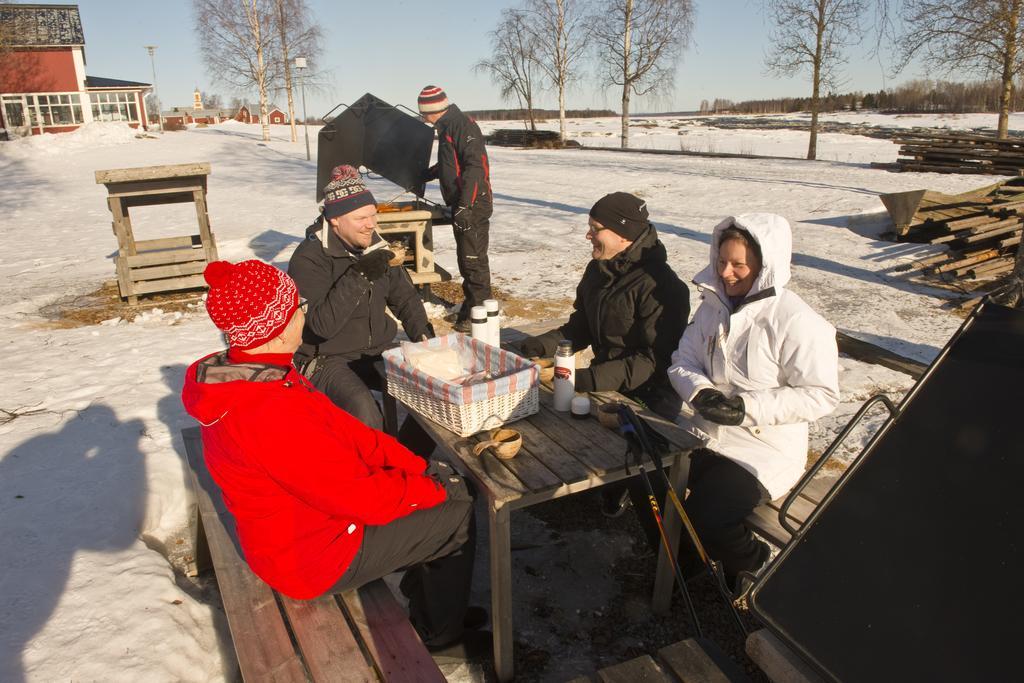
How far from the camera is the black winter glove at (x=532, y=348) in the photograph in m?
3.53

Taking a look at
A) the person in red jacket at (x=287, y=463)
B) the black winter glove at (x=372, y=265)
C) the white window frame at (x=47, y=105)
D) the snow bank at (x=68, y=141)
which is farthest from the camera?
the white window frame at (x=47, y=105)

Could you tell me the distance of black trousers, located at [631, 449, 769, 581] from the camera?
275 cm

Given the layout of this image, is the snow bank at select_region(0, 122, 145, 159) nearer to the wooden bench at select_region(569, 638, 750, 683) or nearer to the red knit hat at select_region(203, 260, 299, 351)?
the red knit hat at select_region(203, 260, 299, 351)

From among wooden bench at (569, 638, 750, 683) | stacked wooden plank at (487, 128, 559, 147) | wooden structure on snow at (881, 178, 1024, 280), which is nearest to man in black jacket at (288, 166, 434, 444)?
wooden bench at (569, 638, 750, 683)

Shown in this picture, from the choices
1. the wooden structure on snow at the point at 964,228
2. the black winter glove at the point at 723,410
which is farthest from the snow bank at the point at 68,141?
the black winter glove at the point at 723,410

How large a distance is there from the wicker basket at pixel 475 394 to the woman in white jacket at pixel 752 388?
0.78 m

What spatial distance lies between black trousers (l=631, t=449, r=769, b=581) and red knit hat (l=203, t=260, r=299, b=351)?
1.81 meters

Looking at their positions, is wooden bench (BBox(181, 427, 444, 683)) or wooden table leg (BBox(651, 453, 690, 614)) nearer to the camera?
wooden bench (BBox(181, 427, 444, 683))

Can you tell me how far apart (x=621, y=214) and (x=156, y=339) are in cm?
493

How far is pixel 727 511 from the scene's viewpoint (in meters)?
2.75

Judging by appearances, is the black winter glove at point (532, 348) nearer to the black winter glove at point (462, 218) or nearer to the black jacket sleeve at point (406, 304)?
the black jacket sleeve at point (406, 304)

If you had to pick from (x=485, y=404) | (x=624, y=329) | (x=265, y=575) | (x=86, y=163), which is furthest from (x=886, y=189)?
(x=86, y=163)

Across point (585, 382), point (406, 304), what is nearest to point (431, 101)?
point (406, 304)

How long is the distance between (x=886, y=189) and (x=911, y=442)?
46.0ft
